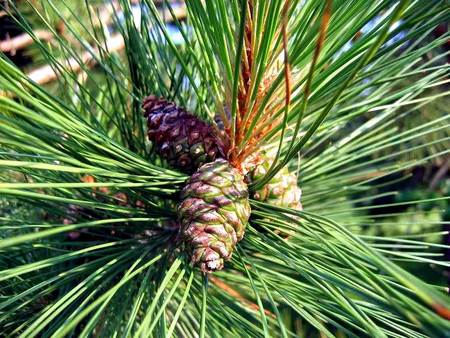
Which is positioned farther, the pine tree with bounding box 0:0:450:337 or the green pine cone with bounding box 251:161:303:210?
the green pine cone with bounding box 251:161:303:210

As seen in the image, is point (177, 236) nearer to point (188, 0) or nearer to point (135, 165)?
point (135, 165)

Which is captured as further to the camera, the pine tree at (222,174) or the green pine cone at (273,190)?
the green pine cone at (273,190)

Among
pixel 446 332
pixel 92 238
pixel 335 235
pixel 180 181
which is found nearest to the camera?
pixel 446 332

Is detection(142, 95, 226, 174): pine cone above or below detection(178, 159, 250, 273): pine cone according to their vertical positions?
above

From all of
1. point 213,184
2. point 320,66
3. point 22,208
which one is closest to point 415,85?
point 320,66
